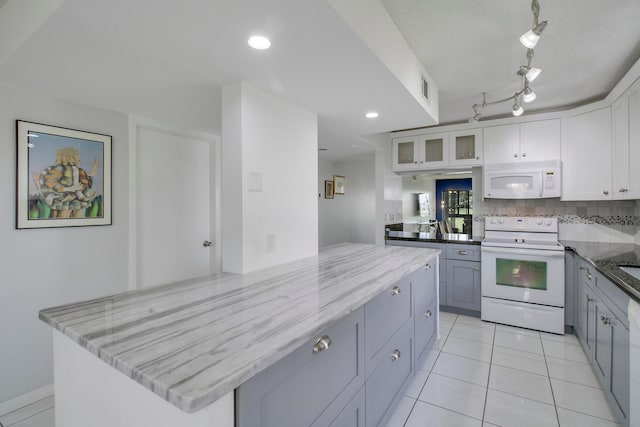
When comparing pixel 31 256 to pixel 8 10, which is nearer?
pixel 8 10

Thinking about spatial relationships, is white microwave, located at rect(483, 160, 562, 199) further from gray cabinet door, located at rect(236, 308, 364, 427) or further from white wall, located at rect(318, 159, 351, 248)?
gray cabinet door, located at rect(236, 308, 364, 427)

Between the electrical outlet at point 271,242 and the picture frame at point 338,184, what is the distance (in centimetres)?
341

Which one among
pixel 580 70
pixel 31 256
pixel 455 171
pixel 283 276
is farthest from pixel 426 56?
pixel 31 256

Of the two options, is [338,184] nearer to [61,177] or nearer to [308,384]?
[61,177]

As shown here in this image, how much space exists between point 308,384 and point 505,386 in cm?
186

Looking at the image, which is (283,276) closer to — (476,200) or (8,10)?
(8,10)

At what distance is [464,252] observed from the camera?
347 cm

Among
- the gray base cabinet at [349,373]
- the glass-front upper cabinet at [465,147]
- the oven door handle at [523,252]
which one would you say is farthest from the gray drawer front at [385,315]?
the glass-front upper cabinet at [465,147]

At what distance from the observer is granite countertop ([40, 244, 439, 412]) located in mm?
720

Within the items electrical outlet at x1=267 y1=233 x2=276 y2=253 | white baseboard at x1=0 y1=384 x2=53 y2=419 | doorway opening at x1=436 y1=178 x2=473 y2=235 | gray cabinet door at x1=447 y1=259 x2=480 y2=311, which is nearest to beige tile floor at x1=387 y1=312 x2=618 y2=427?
gray cabinet door at x1=447 y1=259 x2=480 y2=311

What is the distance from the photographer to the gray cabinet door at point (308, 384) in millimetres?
820

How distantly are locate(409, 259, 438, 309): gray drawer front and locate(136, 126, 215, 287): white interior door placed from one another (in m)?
2.12

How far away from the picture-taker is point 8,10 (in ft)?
4.85

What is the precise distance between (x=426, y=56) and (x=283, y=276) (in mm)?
1820
